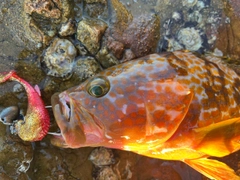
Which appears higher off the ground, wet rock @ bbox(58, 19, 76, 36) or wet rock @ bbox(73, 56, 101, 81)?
wet rock @ bbox(58, 19, 76, 36)

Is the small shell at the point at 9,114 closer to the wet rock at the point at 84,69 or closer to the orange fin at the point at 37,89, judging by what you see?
the orange fin at the point at 37,89

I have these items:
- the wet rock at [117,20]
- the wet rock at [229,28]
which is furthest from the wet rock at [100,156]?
the wet rock at [229,28]

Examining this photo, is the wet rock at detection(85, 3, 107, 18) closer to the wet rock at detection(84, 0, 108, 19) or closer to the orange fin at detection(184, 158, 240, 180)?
the wet rock at detection(84, 0, 108, 19)

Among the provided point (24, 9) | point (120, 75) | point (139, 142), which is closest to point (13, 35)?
point (24, 9)

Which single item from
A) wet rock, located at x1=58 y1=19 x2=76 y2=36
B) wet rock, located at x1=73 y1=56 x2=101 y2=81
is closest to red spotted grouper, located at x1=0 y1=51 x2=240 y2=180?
wet rock, located at x1=73 y1=56 x2=101 y2=81

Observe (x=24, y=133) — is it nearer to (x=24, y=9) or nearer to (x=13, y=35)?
(x=13, y=35)

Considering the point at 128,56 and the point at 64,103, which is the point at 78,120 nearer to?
the point at 64,103

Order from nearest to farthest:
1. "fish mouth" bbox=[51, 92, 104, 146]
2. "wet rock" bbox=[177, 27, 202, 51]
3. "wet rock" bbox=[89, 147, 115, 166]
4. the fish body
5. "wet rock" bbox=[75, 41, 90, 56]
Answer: "fish mouth" bbox=[51, 92, 104, 146] < the fish body < "wet rock" bbox=[75, 41, 90, 56] < "wet rock" bbox=[89, 147, 115, 166] < "wet rock" bbox=[177, 27, 202, 51]
